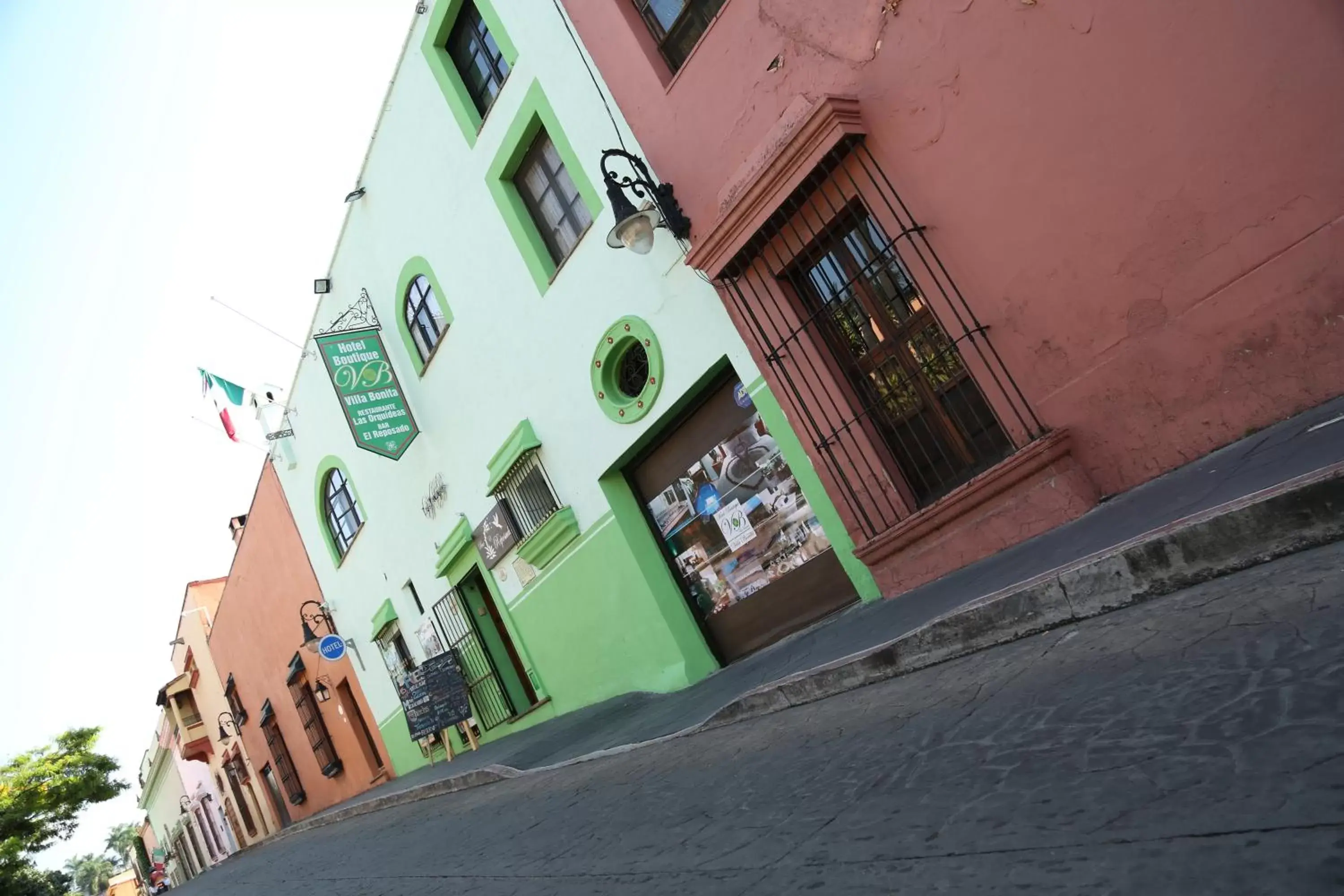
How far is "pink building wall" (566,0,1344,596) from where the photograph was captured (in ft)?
14.4

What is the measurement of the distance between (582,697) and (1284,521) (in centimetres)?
856

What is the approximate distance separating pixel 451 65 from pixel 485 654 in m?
7.66

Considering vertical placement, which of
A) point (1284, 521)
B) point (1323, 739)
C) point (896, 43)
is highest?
point (896, 43)

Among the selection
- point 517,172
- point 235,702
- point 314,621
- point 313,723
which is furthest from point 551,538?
point 235,702

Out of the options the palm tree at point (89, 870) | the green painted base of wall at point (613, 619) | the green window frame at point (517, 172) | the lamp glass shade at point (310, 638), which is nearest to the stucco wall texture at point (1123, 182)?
the green window frame at point (517, 172)

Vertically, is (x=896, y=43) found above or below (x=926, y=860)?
above

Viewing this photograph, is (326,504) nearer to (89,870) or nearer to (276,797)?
(276,797)

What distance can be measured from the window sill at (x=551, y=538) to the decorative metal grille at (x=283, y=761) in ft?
50.8

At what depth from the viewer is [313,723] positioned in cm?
1997

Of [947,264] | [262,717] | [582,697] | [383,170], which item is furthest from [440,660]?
[262,717]

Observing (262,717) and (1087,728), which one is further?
(262,717)

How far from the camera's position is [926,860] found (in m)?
2.22

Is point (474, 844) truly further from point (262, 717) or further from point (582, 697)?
point (262, 717)

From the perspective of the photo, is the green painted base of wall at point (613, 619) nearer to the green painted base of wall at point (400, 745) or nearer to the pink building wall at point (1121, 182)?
the pink building wall at point (1121, 182)
